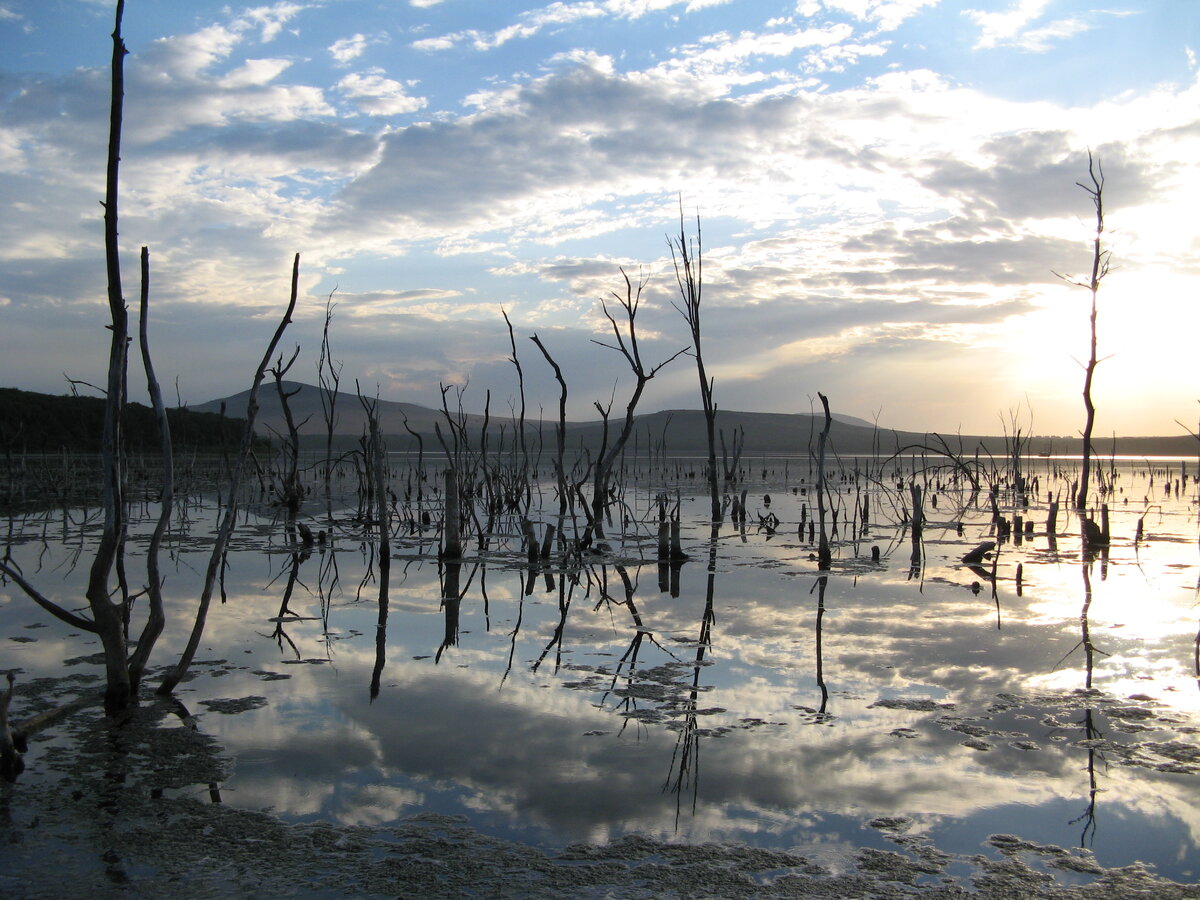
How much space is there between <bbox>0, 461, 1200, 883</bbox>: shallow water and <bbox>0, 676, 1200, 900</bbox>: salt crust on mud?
11cm

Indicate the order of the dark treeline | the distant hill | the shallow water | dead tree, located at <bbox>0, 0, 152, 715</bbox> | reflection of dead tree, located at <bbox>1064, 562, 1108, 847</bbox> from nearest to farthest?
reflection of dead tree, located at <bbox>1064, 562, 1108, 847</bbox> → the shallow water → dead tree, located at <bbox>0, 0, 152, 715</bbox> → the dark treeline → the distant hill

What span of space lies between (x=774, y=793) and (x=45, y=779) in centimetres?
341

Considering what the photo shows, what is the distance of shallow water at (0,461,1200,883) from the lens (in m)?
3.92

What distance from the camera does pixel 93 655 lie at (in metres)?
6.52

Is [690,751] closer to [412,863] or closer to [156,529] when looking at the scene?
[412,863]

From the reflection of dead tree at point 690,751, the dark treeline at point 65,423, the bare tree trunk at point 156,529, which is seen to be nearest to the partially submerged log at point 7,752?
the bare tree trunk at point 156,529

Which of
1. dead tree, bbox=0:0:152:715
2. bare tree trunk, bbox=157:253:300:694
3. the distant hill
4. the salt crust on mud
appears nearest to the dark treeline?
the distant hill

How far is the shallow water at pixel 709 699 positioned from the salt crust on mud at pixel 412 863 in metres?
0.11

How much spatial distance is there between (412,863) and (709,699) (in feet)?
8.69

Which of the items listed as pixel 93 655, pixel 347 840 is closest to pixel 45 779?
pixel 347 840

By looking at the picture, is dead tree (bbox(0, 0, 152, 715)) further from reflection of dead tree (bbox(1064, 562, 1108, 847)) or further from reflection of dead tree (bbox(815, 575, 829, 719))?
reflection of dead tree (bbox(1064, 562, 1108, 847))

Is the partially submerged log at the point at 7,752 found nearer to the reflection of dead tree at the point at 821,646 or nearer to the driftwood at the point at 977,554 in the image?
the reflection of dead tree at the point at 821,646

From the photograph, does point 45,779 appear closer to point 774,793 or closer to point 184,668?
point 184,668

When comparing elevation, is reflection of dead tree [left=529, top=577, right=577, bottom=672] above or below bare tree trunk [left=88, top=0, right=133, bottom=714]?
below
